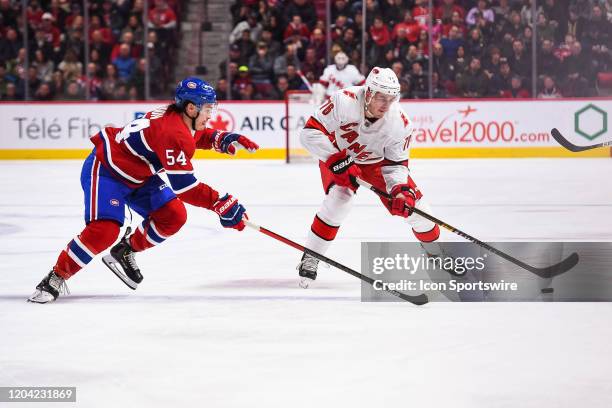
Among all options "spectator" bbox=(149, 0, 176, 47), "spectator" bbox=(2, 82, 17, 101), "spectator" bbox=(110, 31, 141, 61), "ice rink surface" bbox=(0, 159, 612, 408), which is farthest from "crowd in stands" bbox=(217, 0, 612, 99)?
"ice rink surface" bbox=(0, 159, 612, 408)

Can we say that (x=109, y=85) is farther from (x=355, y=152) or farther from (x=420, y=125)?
(x=355, y=152)

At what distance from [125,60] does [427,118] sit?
374 cm

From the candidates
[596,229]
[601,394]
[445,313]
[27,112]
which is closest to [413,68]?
[27,112]

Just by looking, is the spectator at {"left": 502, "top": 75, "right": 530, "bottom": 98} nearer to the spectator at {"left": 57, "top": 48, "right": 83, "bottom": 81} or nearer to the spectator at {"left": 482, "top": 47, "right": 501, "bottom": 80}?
the spectator at {"left": 482, "top": 47, "right": 501, "bottom": 80}

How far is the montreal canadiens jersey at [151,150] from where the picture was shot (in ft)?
13.0

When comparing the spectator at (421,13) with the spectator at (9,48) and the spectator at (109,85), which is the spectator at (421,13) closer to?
the spectator at (109,85)

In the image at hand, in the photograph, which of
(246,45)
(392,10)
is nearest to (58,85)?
(246,45)

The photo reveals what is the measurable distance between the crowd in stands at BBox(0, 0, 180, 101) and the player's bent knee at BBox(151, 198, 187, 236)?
8.46 metres

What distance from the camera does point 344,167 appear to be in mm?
4355

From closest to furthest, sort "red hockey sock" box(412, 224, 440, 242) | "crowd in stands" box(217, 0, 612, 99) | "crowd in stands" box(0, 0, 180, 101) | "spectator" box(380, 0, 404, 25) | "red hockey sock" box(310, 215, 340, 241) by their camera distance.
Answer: "red hockey sock" box(310, 215, 340, 241) → "red hockey sock" box(412, 224, 440, 242) → "crowd in stands" box(217, 0, 612, 99) → "spectator" box(380, 0, 404, 25) → "crowd in stands" box(0, 0, 180, 101)

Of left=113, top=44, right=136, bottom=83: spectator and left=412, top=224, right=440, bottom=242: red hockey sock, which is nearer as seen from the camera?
left=412, top=224, right=440, bottom=242: red hockey sock

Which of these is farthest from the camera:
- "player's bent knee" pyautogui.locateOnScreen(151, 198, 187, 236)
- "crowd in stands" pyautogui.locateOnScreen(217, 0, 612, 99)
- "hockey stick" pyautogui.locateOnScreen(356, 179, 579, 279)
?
"crowd in stands" pyautogui.locateOnScreen(217, 0, 612, 99)

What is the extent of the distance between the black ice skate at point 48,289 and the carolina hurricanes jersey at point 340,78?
26.1ft

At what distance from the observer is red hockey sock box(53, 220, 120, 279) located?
159 inches
